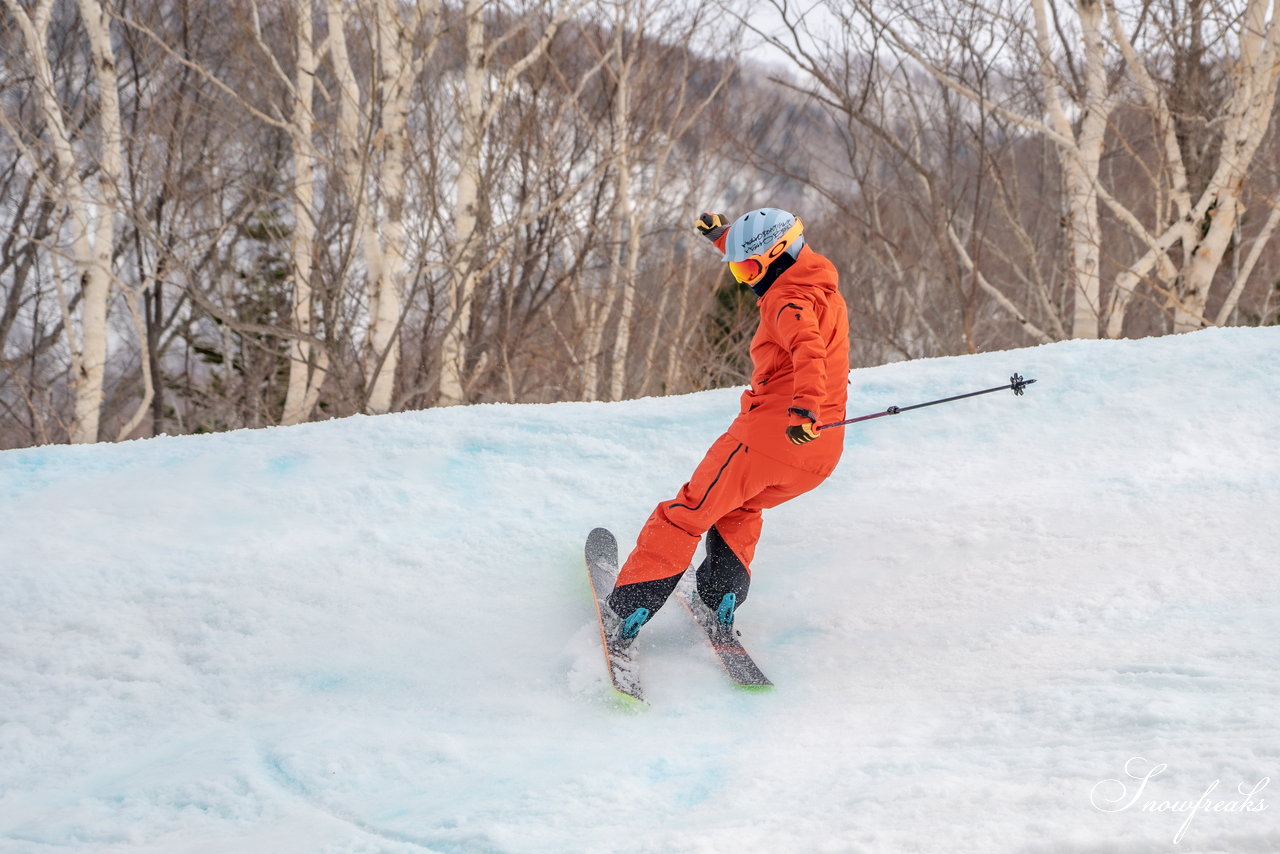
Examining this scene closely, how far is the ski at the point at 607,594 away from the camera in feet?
8.29

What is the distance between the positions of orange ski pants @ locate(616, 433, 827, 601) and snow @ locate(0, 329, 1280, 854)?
12.9 inches

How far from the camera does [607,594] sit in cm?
300

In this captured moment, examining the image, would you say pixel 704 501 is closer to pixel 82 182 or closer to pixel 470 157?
pixel 470 157

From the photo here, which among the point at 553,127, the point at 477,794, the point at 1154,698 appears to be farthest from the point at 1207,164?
the point at 477,794

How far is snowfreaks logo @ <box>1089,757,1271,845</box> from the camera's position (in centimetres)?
157

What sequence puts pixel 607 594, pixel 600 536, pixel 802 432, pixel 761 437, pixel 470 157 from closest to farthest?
pixel 802 432 < pixel 761 437 < pixel 607 594 < pixel 600 536 < pixel 470 157

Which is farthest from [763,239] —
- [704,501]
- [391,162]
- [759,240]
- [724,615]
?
[391,162]

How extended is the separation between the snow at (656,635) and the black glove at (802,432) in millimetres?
734

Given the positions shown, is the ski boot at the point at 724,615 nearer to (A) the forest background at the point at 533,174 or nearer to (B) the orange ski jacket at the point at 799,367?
(B) the orange ski jacket at the point at 799,367

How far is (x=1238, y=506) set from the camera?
3174 mm

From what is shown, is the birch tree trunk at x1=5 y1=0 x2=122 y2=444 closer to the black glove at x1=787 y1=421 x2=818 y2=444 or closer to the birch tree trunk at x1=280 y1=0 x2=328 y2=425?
the birch tree trunk at x1=280 y1=0 x2=328 y2=425

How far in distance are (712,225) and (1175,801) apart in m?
1.91

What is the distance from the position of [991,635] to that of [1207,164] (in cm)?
912

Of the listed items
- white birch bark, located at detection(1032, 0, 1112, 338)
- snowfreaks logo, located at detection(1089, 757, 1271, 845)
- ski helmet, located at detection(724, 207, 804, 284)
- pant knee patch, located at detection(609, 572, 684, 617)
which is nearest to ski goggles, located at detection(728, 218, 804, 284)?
ski helmet, located at detection(724, 207, 804, 284)
